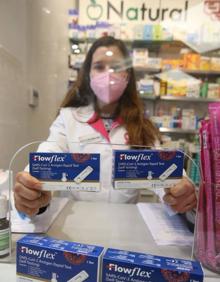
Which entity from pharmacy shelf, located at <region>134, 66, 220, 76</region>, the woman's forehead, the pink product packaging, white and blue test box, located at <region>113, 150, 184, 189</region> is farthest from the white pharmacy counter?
pharmacy shelf, located at <region>134, 66, 220, 76</region>

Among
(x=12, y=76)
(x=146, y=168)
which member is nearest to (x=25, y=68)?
(x=12, y=76)

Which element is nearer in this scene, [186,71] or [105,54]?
[105,54]

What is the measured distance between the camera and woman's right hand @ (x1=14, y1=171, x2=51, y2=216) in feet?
1.52

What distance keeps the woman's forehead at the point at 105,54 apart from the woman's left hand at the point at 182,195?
68 centimetres

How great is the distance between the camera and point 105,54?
3.39ft

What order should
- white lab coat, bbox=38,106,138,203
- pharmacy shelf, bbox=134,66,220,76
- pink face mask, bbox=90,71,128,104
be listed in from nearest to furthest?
white lab coat, bbox=38,106,138,203 < pink face mask, bbox=90,71,128,104 < pharmacy shelf, bbox=134,66,220,76

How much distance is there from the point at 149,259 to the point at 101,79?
0.76m

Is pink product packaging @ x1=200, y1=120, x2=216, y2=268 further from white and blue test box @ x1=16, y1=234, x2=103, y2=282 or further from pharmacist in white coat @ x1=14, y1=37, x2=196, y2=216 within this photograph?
pharmacist in white coat @ x1=14, y1=37, x2=196, y2=216

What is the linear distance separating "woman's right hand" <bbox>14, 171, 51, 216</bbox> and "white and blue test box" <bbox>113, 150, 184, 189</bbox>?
0.47 ft

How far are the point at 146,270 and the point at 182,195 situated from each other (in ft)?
0.64

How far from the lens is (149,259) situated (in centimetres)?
37

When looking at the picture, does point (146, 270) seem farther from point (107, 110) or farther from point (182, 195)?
point (107, 110)

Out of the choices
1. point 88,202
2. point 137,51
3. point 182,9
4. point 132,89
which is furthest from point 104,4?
point 88,202

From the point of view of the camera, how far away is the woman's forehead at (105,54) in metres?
1.02
